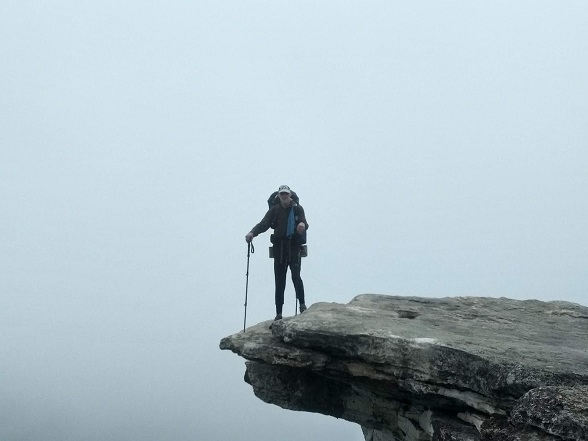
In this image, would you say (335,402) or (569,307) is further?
(569,307)

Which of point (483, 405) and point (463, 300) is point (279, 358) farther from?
point (463, 300)

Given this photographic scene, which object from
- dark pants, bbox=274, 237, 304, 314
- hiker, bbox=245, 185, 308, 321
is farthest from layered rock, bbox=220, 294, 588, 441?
hiker, bbox=245, 185, 308, 321

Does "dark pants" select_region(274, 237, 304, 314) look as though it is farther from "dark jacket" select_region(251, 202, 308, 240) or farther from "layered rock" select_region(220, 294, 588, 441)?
"layered rock" select_region(220, 294, 588, 441)

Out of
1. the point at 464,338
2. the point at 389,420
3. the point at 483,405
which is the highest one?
the point at 464,338

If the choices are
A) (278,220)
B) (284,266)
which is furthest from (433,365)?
(278,220)

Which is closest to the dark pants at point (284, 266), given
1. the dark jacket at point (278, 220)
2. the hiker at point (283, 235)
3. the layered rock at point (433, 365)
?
the hiker at point (283, 235)

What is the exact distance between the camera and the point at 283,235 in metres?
20.4

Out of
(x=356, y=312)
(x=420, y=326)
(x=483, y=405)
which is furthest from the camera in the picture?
(x=356, y=312)

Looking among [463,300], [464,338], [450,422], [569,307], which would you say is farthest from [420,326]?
[569,307]

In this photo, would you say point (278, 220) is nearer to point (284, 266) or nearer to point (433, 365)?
point (284, 266)

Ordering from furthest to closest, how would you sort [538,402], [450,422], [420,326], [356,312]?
1. [356,312]
2. [420,326]
3. [450,422]
4. [538,402]

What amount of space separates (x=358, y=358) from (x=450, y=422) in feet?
8.62

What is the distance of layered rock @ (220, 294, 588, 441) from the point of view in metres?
11.8

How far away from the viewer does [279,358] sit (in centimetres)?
1678
